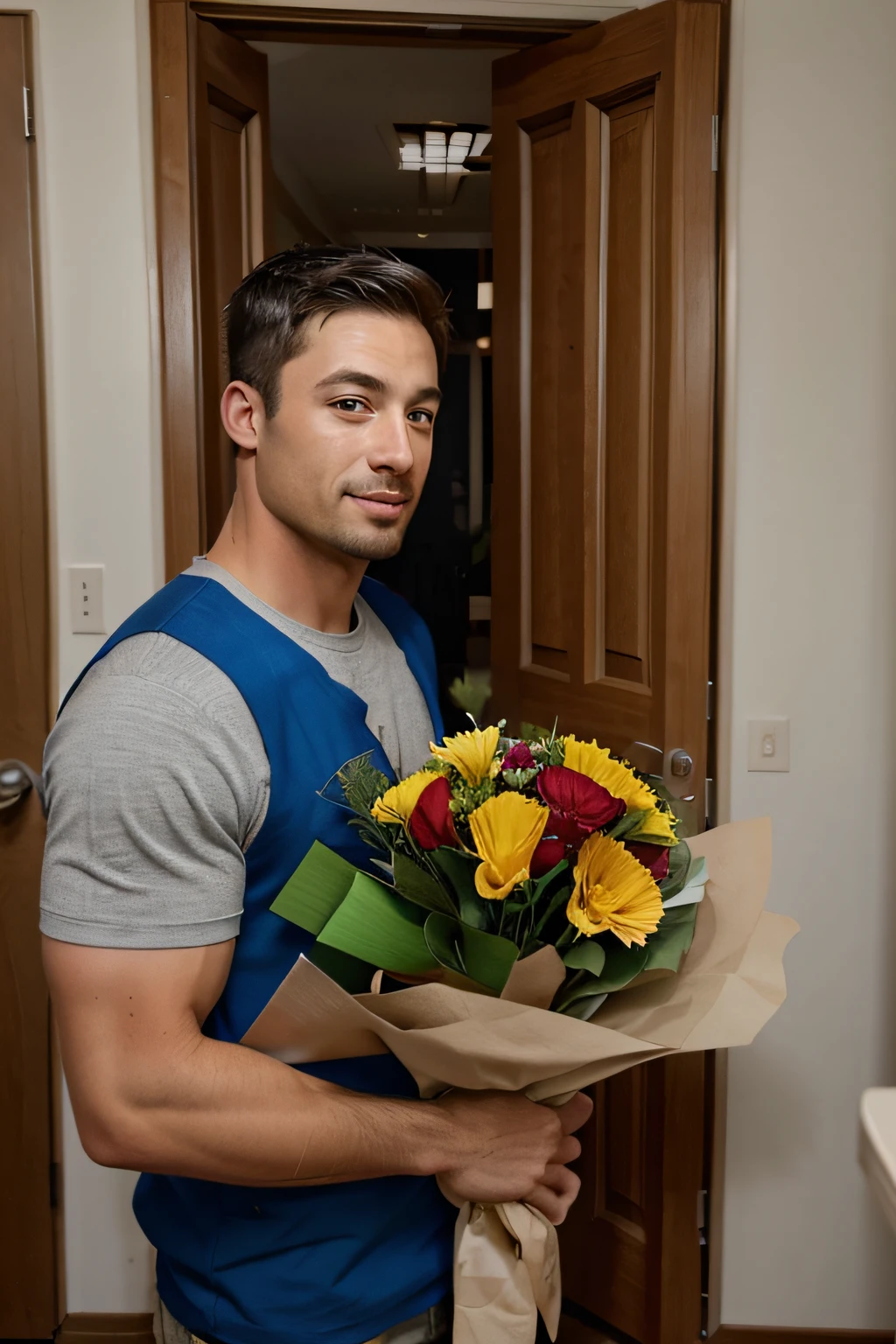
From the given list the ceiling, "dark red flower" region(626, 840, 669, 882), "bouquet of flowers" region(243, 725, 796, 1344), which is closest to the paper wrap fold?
"bouquet of flowers" region(243, 725, 796, 1344)

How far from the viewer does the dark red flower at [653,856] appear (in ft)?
2.83

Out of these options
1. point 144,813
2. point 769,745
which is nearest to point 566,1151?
point 144,813

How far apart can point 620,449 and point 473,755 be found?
3.72 ft

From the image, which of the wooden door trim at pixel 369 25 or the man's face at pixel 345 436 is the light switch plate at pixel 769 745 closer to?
the man's face at pixel 345 436

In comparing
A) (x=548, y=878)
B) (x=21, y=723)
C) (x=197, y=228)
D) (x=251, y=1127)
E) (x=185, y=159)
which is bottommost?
(x=251, y=1127)

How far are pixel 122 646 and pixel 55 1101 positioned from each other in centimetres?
139

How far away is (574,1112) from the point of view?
1.00m

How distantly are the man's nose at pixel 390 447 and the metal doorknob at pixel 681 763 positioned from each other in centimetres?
102

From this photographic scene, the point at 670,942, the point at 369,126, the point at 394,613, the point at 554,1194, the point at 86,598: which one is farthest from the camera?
the point at 369,126

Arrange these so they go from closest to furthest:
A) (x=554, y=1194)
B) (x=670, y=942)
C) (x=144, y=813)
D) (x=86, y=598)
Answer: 1. (x=144, y=813)
2. (x=670, y=942)
3. (x=554, y=1194)
4. (x=86, y=598)

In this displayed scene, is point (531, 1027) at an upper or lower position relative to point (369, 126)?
lower

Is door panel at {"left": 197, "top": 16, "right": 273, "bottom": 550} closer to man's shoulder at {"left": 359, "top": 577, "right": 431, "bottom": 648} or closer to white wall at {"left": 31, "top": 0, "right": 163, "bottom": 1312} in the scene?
white wall at {"left": 31, "top": 0, "right": 163, "bottom": 1312}

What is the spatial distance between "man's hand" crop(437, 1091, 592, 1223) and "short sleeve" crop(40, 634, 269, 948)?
0.95 ft

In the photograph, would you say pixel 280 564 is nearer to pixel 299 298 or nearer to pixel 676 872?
pixel 299 298
